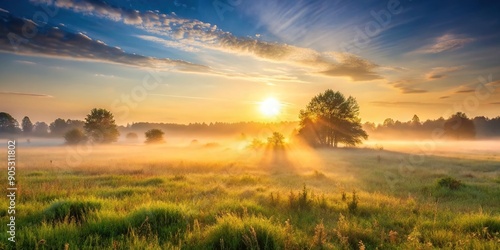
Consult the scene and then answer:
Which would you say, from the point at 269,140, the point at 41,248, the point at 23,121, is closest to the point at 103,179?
the point at 41,248

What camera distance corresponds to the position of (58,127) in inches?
4683

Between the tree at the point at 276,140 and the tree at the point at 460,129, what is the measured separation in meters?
75.1

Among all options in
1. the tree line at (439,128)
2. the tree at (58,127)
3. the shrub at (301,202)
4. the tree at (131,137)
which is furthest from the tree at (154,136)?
the tree line at (439,128)

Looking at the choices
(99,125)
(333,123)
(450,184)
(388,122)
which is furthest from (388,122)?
(450,184)

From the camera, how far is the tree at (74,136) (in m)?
74.1

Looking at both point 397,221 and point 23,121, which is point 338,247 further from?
point 23,121

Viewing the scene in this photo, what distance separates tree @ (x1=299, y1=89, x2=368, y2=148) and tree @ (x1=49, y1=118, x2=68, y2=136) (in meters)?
103

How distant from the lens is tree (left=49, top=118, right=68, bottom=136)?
387ft

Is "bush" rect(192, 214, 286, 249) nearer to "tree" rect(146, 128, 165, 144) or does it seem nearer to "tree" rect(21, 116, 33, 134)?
"tree" rect(146, 128, 165, 144)

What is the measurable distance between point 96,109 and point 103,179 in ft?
211

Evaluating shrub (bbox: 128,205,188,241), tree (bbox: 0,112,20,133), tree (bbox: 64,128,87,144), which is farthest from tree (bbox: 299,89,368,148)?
tree (bbox: 0,112,20,133)

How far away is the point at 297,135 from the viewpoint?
2714 inches

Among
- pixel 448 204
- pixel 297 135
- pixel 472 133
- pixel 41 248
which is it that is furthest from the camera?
pixel 472 133

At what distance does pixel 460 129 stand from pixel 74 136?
121390mm
